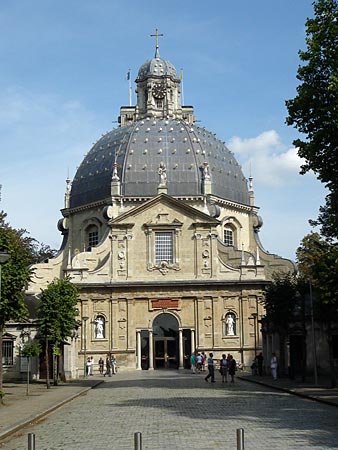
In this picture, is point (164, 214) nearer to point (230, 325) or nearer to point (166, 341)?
point (166, 341)

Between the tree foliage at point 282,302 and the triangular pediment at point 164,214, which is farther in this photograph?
the triangular pediment at point 164,214

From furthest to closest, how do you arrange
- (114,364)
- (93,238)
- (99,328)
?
(93,238), (99,328), (114,364)

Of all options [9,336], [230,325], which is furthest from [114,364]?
[9,336]

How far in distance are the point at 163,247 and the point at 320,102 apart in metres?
44.5

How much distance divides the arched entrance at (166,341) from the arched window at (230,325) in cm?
457

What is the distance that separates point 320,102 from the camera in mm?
31547

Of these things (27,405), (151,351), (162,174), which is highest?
(162,174)

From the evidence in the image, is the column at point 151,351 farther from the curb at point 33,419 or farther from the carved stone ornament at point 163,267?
the curb at point 33,419

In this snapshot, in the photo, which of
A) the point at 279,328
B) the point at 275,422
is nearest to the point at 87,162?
the point at 279,328

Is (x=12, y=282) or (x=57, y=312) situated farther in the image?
(x=57, y=312)

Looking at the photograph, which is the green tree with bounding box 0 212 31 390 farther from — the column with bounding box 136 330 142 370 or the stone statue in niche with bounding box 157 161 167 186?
the stone statue in niche with bounding box 157 161 167 186

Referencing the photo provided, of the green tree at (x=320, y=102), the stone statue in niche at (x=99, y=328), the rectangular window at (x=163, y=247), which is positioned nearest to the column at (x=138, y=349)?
the stone statue in niche at (x=99, y=328)

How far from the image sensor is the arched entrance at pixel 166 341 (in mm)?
72750

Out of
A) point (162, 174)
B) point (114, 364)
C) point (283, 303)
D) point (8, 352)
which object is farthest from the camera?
point (162, 174)
